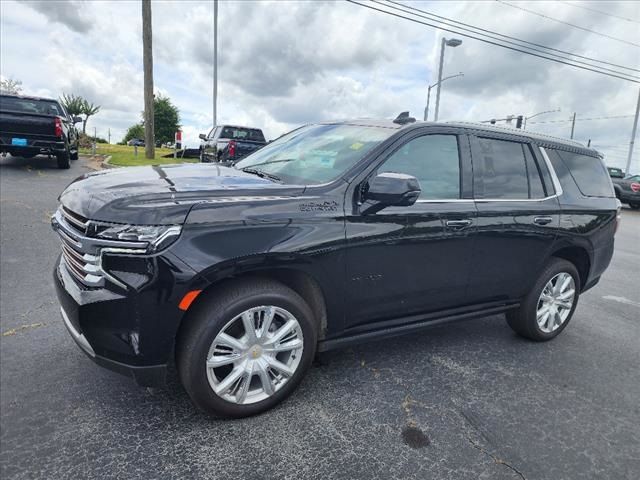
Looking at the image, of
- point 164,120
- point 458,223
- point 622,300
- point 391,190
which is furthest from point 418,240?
Result: point 164,120

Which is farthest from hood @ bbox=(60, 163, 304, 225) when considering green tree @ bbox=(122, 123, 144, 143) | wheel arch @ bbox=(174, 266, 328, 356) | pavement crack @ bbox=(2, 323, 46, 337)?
green tree @ bbox=(122, 123, 144, 143)

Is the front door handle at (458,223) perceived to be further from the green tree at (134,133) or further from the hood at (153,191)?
the green tree at (134,133)

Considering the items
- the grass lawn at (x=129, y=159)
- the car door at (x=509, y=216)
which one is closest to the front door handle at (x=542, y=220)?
the car door at (x=509, y=216)

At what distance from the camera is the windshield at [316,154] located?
298 centimetres

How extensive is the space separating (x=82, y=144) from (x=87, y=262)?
78.0 ft

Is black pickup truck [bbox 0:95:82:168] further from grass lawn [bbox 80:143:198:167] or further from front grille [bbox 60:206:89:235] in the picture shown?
front grille [bbox 60:206:89:235]

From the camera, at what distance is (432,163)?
3.22 metres

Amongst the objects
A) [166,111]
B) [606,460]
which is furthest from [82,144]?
[166,111]

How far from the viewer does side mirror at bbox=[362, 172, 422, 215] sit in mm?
2625

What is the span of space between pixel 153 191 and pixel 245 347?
0.99m

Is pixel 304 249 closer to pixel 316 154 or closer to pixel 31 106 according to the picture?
pixel 316 154

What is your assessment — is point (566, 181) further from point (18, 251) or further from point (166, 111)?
point (166, 111)

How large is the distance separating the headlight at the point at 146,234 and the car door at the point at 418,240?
1.05 meters

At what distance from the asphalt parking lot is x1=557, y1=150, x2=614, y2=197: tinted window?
142 cm
